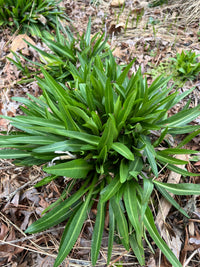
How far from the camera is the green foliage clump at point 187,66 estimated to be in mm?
2221

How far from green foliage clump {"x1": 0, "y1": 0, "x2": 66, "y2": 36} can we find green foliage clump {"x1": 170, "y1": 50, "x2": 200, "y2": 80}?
1.99m

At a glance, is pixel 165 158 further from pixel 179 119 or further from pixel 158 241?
pixel 158 241

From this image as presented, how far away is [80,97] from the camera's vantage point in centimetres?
166

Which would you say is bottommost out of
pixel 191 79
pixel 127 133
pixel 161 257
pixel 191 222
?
pixel 161 257

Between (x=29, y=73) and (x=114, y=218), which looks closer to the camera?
(x=114, y=218)

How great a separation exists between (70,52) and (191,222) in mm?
2267

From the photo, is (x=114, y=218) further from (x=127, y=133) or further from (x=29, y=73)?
(x=29, y=73)

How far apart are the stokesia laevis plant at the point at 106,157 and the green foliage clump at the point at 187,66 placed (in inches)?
36.1

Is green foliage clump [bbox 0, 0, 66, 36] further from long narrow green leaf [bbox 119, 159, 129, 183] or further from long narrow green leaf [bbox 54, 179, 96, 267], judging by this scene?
long narrow green leaf [bbox 54, 179, 96, 267]

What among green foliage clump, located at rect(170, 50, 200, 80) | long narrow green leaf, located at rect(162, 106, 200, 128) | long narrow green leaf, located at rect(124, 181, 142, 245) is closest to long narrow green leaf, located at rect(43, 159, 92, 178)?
long narrow green leaf, located at rect(124, 181, 142, 245)

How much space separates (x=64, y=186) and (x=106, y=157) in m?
0.52

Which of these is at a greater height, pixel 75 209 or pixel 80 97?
pixel 80 97

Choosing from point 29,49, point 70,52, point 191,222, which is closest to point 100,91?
point 70,52

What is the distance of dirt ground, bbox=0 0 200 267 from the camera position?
1404 millimetres
